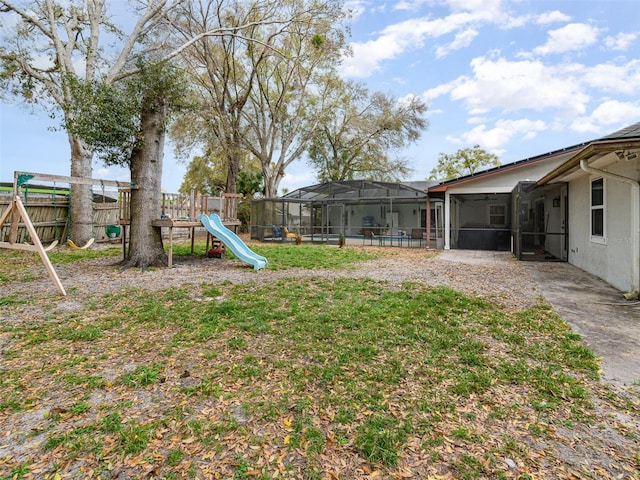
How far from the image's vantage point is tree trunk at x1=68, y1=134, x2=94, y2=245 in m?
11.9

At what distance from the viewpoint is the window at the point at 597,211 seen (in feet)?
22.8

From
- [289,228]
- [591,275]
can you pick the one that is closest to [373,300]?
[591,275]

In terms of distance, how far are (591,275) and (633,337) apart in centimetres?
458

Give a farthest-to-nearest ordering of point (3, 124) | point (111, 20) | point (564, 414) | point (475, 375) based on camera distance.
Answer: point (111, 20)
point (3, 124)
point (475, 375)
point (564, 414)

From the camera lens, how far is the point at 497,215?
15359 millimetres

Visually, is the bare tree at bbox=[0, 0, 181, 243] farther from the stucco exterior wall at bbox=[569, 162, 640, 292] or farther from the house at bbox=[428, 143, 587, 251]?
the stucco exterior wall at bbox=[569, 162, 640, 292]

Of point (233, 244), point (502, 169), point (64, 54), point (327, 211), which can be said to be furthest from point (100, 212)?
point (502, 169)

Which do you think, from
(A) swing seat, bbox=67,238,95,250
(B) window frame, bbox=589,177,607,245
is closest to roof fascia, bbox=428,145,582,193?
(B) window frame, bbox=589,177,607,245

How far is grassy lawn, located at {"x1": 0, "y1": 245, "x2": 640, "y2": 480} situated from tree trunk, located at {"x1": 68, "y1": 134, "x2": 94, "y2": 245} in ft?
30.0

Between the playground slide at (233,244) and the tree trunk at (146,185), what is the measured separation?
1406 mm

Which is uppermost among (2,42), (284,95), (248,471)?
(284,95)

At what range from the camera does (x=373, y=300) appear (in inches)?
200

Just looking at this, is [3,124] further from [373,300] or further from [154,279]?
[373,300]

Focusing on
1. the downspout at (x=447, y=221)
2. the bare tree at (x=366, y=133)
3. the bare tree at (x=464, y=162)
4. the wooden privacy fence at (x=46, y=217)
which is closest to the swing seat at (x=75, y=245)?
the wooden privacy fence at (x=46, y=217)
